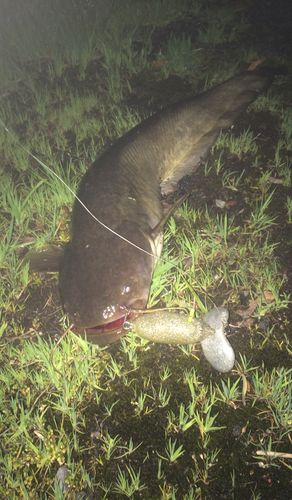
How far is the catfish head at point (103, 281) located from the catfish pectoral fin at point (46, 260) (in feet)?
0.66

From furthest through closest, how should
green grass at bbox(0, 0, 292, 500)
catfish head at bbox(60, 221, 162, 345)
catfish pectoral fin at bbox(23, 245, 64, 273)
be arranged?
catfish pectoral fin at bbox(23, 245, 64, 273), catfish head at bbox(60, 221, 162, 345), green grass at bbox(0, 0, 292, 500)

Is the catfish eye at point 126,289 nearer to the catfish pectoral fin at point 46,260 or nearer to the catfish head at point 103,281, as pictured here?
the catfish head at point 103,281

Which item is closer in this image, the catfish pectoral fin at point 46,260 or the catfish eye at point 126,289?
the catfish eye at point 126,289

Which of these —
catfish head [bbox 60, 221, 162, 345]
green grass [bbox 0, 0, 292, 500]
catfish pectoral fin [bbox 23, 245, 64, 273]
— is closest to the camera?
green grass [bbox 0, 0, 292, 500]

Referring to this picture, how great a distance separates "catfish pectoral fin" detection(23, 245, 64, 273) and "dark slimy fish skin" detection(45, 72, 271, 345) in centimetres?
18

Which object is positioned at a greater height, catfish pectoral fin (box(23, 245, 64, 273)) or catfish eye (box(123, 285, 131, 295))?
catfish eye (box(123, 285, 131, 295))

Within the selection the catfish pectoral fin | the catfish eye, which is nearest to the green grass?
the catfish pectoral fin

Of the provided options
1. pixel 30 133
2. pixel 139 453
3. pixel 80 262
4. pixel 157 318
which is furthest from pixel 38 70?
pixel 139 453

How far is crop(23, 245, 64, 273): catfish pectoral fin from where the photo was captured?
2.51m

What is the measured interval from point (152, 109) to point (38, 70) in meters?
2.65

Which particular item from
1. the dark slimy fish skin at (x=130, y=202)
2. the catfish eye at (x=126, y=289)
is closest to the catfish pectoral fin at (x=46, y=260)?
the dark slimy fish skin at (x=130, y=202)

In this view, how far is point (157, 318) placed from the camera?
2.14 metres

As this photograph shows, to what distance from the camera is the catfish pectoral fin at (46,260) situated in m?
2.51

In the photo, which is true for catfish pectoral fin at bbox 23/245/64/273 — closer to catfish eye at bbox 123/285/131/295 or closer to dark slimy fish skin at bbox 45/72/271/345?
dark slimy fish skin at bbox 45/72/271/345
